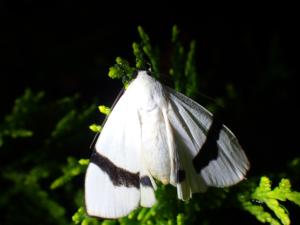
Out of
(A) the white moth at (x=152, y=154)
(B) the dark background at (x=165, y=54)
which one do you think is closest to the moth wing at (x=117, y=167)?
(A) the white moth at (x=152, y=154)

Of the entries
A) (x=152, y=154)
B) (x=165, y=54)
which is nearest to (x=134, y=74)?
(x=152, y=154)

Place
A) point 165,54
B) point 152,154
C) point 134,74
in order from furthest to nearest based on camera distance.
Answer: point 165,54, point 134,74, point 152,154

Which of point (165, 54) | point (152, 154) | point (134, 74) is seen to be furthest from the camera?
point (165, 54)

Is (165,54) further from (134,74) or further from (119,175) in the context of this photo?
(119,175)

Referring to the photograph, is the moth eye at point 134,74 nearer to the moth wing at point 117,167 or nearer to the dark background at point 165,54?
the moth wing at point 117,167

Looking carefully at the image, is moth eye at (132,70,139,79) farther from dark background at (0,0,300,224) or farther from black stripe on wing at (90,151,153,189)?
dark background at (0,0,300,224)

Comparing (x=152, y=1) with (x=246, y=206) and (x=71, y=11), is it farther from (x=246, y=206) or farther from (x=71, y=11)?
(x=246, y=206)

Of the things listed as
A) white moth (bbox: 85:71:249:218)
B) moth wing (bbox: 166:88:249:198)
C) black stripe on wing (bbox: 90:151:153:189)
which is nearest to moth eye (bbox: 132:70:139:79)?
white moth (bbox: 85:71:249:218)
